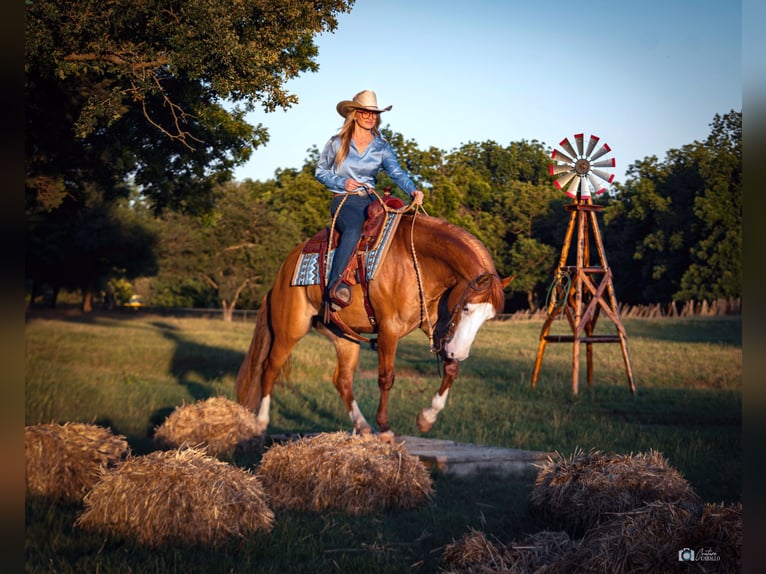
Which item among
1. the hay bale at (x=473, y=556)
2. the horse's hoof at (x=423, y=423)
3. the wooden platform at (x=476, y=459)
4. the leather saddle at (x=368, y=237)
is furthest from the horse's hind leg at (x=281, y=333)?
the hay bale at (x=473, y=556)

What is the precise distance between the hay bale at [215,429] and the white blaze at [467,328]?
121 inches

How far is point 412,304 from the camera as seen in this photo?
7.05 metres

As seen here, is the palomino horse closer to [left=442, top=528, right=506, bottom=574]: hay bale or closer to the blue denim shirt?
the blue denim shirt

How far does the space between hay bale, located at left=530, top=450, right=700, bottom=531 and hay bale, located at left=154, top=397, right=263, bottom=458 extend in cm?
352

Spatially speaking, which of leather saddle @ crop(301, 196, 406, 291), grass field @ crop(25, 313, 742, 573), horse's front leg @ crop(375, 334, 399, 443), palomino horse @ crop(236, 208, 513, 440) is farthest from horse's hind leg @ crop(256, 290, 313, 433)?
horse's front leg @ crop(375, 334, 399, 443)

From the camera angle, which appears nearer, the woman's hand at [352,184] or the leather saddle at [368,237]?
the woman's hand at [352,184]

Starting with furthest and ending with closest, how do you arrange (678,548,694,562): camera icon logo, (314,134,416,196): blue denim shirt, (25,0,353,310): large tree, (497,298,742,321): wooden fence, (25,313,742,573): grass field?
(497,298,742,321): wooden fence, (314,134,416,196): blue denim shirt, (25,0,353,310): large tree, (25,313,742,573): grass field, (678,548,694,562): camera icon logo

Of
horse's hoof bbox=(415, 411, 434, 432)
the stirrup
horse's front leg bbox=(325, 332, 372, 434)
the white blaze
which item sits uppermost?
the stirrup

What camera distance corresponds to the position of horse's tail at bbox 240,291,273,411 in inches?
346

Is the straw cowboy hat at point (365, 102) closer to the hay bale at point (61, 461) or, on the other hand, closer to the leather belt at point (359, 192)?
the leather belt at point (359, 192)

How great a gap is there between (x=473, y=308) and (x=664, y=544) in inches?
101

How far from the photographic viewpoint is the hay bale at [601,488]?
5.24 meters

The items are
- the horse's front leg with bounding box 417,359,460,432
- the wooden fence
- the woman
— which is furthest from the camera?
the wooden fence

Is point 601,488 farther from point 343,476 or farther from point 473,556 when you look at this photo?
point 343,476
